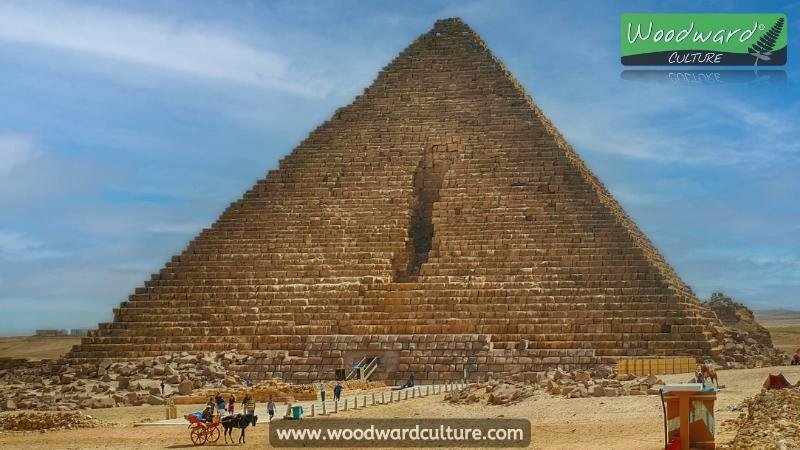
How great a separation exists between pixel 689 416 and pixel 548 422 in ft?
19.9

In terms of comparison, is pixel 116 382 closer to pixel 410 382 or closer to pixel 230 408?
pixel 410 382

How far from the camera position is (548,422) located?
20422mm

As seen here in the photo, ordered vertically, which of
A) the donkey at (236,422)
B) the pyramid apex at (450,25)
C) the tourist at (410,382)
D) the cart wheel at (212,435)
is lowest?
the cart wheel at (212,435)

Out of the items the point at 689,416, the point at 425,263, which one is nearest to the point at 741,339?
the point at 425,263

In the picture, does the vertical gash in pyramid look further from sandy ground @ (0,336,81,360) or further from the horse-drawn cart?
sandy ground @ (0,336,81,360)

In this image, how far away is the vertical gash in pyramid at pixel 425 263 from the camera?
32531mm

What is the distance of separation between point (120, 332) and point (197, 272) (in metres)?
3.03

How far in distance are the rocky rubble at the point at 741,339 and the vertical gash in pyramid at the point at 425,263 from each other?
2.78ft

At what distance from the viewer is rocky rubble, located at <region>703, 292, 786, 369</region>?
3200 centimetres

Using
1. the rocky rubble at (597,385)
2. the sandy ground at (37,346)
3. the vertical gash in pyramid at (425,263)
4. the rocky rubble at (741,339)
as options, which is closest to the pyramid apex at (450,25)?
the vertical gash in pyramid at (425,263)

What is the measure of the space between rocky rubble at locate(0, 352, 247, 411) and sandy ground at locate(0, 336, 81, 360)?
3371 centimetres

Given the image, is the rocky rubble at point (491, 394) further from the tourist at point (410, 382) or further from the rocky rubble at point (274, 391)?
the tourist at point (410, 382)

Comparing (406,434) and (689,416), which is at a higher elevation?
(689,416)

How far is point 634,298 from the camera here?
110ft
